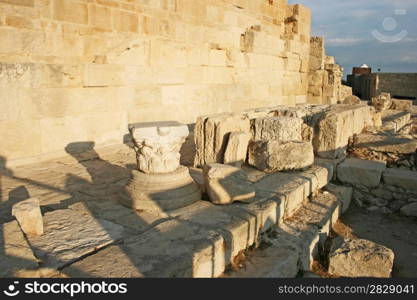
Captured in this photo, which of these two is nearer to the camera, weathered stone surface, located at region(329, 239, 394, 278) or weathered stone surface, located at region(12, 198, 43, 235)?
weathered stone surface, located at region(12, 198, 43, 235)

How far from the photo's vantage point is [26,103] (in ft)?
18.0

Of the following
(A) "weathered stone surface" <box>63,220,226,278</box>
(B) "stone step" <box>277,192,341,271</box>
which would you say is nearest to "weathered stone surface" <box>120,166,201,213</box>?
(A) "weathered stone surface" <box>63,220,226,278</box>

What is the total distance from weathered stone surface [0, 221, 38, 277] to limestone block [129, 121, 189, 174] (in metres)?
1.42

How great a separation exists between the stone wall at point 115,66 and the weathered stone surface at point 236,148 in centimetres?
259

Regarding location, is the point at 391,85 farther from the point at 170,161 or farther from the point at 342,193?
the point at 170,161

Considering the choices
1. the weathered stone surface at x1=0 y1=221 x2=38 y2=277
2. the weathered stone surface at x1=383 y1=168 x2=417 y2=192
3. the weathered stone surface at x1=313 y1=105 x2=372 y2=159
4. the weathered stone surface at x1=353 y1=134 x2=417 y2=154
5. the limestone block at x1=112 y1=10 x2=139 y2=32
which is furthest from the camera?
the limestone block at x1=112 y1=10 x2=139 y2=32

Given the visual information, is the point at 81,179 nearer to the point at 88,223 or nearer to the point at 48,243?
the point at 88,223

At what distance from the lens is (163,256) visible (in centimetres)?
286

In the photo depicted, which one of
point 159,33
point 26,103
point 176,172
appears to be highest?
point 159,33

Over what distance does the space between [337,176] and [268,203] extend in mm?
2653

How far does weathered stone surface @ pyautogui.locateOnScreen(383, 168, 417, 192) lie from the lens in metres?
5.88

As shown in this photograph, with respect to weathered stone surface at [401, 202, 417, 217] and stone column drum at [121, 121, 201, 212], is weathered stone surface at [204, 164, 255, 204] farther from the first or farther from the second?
weathered stone surface at [401, 202, 417, 217]

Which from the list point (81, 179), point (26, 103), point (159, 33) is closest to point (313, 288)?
point (81, 179)

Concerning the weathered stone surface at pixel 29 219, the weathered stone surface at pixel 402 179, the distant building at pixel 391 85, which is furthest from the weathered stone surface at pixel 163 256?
the distant building at pixel 391 85
